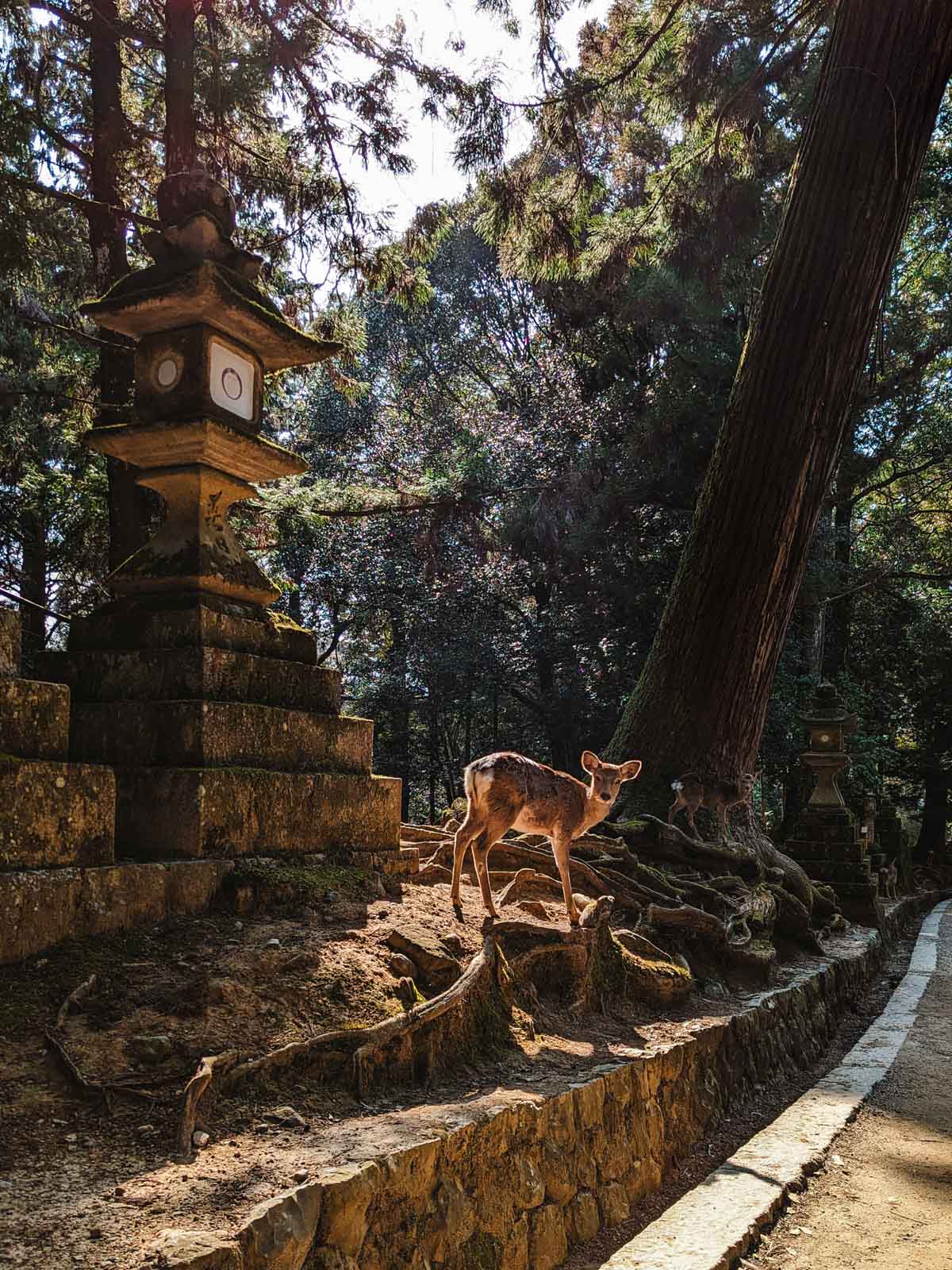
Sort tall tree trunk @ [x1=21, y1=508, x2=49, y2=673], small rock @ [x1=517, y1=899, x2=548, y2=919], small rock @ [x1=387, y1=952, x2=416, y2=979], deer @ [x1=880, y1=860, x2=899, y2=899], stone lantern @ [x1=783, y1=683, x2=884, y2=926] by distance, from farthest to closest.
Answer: deer @ [x1=880, y1=860, x2=899, y2=899]
tall tree trunk @ [x1=21, y1=508, x2=49, y2=673]
stone lantern @ [x1=783, y1=683, x2=884, y2=926]
small rock @ [x1=517, y1=899, x2=548, y2=919]
small rock @ [x1=387, y1=952, x2=416, y2=979]

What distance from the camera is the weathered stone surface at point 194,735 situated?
4023mm

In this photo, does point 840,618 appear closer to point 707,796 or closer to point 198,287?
point 707,796

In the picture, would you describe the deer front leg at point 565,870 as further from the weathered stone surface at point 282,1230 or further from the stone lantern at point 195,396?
the weathered stone surface at point 282,1230

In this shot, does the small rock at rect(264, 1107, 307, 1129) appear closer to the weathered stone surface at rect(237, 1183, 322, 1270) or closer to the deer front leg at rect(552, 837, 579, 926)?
the weathered stone surface at rect(237, 1183, 322, 1270)

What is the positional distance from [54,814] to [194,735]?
82 cm

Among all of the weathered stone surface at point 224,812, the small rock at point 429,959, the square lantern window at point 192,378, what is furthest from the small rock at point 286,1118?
the square lantern window at point 192,378

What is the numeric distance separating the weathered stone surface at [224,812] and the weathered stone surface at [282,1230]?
180cm

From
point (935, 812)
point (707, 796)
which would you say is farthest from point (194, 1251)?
point (935, 812)

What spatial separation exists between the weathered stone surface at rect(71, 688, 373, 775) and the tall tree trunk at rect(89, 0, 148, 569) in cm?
462

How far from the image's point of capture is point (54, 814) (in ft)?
10.6

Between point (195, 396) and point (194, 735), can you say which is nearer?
point (194, 735)

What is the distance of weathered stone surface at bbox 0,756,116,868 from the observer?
3098mm

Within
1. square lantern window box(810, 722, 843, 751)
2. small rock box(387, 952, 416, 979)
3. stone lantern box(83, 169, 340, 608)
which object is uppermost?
stone lantern box(83, 169, 340, 608)

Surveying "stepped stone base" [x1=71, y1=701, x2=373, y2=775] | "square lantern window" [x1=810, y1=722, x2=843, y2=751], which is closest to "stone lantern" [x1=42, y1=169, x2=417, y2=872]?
"stepped stone base" [x1=71, y1=701, x2=373, y2=775]
